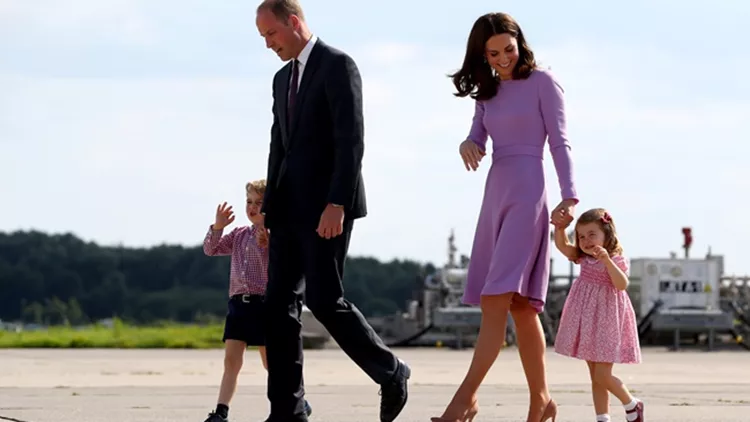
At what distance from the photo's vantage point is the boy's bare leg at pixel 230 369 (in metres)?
7.52

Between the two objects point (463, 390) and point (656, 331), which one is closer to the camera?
point (463, 390)

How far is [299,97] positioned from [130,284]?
56.4 metres

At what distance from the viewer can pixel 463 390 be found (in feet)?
21.3

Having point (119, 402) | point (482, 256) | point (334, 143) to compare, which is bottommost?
point (119, 402)

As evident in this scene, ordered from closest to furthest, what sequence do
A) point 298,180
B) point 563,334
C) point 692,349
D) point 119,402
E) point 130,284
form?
1. point 298,180
2. point 563,334
3. point 119,402
4. point 692,349
5. point 130,284

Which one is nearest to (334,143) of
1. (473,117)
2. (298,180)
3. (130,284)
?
(298,180)

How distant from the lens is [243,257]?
7910 mm

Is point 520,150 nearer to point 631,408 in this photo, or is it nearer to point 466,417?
point 466,417

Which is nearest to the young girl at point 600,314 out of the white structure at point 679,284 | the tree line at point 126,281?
the white structure at point 679,284

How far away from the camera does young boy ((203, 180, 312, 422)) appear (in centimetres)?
773

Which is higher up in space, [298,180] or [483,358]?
[298,180]

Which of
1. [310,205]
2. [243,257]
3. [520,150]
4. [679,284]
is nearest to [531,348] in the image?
[520,150]

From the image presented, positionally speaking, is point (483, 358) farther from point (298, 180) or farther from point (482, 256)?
point (298, 180)

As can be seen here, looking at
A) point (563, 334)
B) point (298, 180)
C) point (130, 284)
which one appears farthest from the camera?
point (130, 284)
